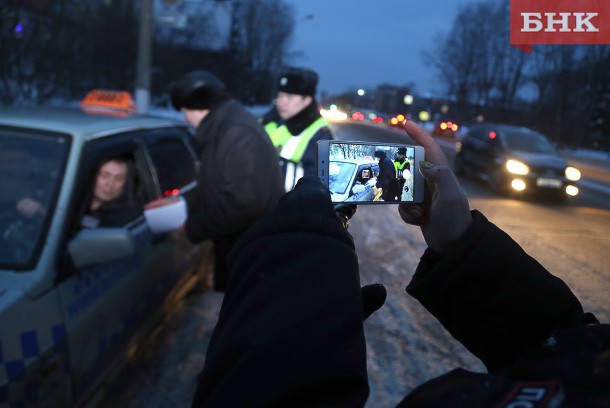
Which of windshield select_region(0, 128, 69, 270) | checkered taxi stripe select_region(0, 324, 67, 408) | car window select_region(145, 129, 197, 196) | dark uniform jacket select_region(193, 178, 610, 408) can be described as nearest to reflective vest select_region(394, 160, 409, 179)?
dark uniform jacket select_region(193, 178, 610, 408)

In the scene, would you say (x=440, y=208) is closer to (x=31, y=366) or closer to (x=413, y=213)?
(x=413, y=213)

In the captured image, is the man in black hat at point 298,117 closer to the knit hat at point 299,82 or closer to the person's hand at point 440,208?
the knit hat at point 299,82

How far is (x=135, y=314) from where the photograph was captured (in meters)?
2.96

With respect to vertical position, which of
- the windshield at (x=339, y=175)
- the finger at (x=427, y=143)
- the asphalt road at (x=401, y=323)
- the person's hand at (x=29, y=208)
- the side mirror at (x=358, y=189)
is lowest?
the asphalt road at (x=401, y=323)

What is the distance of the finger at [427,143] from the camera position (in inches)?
53.4

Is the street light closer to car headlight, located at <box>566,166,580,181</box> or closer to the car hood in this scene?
the car hood

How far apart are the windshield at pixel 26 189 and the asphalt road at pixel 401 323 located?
1.09 meters

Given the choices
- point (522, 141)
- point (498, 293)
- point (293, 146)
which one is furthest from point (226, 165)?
point (522, 141)

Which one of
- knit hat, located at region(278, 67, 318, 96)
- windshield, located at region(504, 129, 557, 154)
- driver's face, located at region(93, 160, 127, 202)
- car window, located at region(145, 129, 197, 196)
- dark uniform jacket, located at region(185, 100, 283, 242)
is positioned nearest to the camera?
dark uniform jacket, located at region(185, 100, 283, 242)

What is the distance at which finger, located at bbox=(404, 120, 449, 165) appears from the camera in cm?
136

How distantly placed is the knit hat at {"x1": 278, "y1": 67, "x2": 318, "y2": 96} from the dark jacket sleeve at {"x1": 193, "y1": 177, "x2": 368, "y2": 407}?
8.93 feet

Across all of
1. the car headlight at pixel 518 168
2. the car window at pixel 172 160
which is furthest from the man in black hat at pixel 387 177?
the car headlight at pixel 518 168

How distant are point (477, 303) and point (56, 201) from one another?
78.2 inches

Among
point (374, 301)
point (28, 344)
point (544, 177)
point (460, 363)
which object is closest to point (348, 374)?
point (374, 301)
